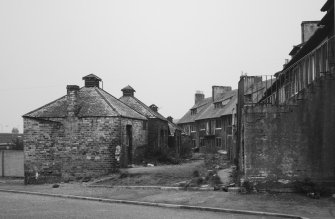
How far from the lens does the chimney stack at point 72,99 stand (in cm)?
2559

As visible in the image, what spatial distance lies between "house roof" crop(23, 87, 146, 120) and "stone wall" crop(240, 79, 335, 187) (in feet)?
42.4

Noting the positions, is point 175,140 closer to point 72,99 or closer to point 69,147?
point 72,99

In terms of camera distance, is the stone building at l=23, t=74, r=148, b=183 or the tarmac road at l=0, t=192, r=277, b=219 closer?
the tarmac road at l=0, t=192, r=277, b=219

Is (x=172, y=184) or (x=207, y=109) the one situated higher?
(x=207, y=109)

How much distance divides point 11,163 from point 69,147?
823 centimetres

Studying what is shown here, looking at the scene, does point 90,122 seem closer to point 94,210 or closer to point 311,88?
point 94,210

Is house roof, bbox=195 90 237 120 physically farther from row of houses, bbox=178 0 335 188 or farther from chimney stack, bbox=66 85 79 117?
row of houses, bbox=178 0 335 188

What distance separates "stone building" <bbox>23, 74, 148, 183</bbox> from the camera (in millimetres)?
24688

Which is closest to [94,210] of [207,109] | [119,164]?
[119,164]

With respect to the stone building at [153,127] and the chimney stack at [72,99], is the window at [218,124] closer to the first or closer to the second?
the stone building at [153,127]

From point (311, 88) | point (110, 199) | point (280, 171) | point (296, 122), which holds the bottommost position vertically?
point (110, 199)

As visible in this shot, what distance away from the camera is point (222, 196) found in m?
14.0

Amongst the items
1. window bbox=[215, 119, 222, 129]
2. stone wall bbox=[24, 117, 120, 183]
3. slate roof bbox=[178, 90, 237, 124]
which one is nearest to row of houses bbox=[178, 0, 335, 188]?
stone wall bbox=[24, 117, 120, 183]

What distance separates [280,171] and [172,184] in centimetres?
575
